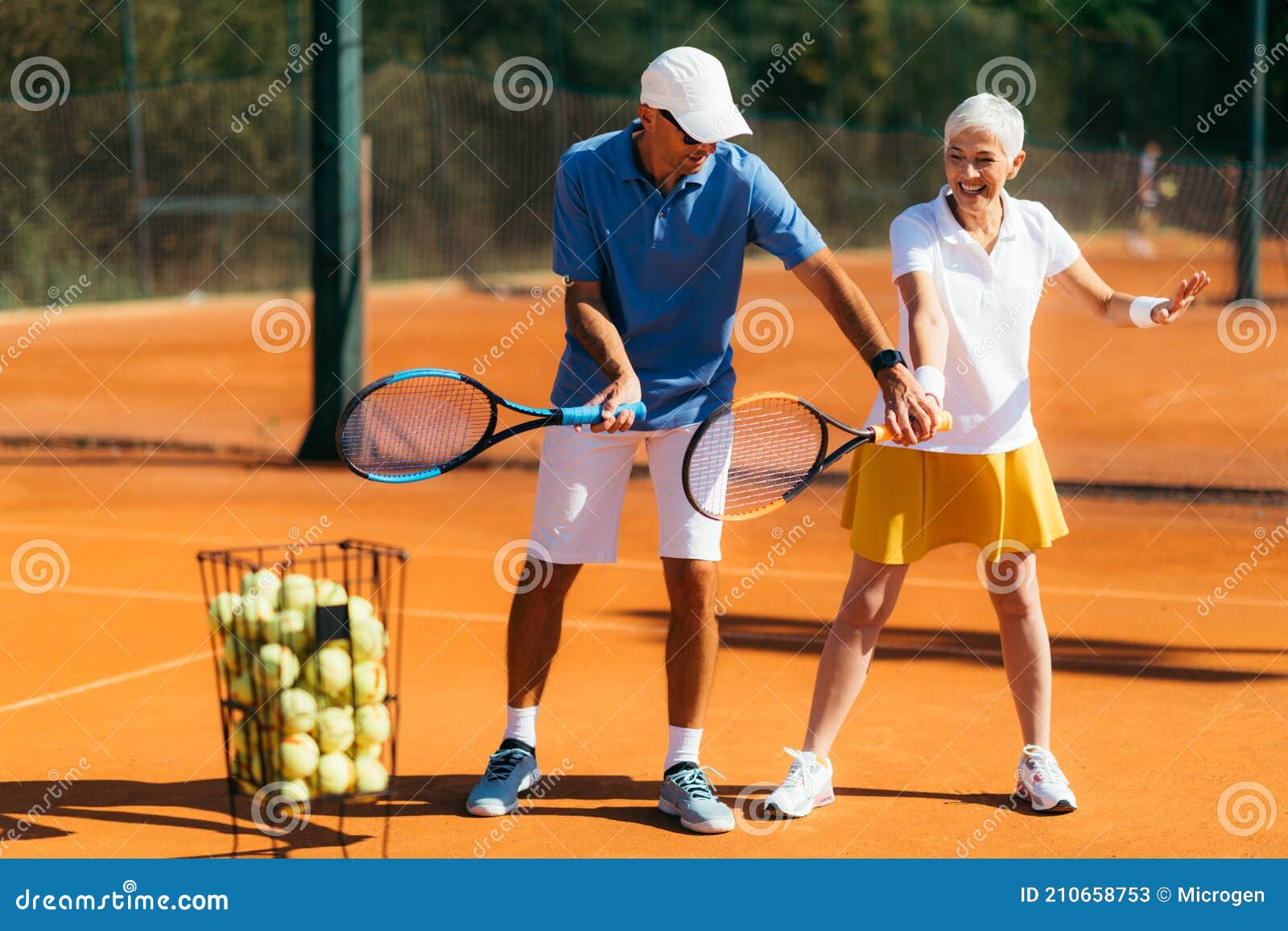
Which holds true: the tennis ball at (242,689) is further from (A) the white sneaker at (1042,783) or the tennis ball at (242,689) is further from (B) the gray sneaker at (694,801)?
(A) the white sneaker at (1042,783)

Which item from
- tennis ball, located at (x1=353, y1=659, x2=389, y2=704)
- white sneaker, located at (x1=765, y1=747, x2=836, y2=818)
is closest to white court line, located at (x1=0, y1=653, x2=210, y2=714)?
tennis ball, located at (x1=353, y1=659, x2=389, y2=704)

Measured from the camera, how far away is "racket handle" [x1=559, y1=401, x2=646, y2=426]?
3.61 metres

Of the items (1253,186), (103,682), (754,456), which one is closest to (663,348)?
(754,456)

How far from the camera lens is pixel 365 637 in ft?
12.5

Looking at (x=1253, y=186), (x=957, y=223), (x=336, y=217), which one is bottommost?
(x=957, y=223)

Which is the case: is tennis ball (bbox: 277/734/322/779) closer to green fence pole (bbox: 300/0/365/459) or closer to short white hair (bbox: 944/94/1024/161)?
short white hair (bbox: 944/94/1024/161)

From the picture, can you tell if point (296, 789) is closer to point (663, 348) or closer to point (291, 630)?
point (291, 630)

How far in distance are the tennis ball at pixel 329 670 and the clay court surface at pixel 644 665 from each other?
1.35 ft

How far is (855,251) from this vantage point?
2950 cm

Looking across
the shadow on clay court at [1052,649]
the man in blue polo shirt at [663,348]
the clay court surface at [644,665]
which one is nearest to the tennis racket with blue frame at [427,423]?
the man in blue polo shirt at [663,348]

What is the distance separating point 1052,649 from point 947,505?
204 centimetres

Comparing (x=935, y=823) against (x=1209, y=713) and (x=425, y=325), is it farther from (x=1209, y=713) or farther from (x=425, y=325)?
(x=425, y=325)

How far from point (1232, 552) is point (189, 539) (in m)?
4.95

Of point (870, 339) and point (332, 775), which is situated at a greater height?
point (870, 339)
